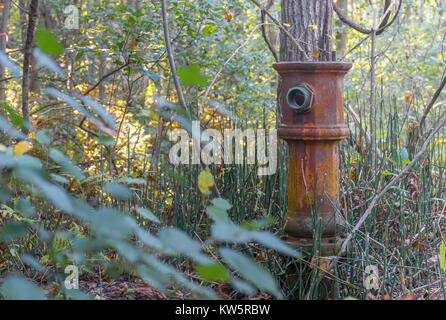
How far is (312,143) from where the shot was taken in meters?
1.83

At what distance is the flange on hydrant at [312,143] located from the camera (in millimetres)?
1799


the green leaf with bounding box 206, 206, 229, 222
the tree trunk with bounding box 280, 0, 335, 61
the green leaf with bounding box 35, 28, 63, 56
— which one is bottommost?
the green leaf with bounding box 206, 206, 229, 222

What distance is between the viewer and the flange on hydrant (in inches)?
70.8

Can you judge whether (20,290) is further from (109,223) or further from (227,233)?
(227,233)

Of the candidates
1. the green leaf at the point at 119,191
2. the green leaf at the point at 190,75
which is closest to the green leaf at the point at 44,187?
the green leaf at the point at 119,191

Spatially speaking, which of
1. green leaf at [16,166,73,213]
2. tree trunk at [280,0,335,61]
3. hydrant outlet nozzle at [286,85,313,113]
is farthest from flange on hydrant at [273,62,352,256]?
green leaf at [16,166,73,213]

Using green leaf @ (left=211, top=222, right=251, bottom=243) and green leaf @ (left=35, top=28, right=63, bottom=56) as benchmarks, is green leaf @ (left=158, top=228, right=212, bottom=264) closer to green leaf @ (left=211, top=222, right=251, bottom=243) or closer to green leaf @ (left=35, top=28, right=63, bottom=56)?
green leaf @ (left=211, top=222, right=251, bottom=243)

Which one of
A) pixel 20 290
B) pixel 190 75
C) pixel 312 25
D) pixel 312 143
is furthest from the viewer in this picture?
pixel 312 25

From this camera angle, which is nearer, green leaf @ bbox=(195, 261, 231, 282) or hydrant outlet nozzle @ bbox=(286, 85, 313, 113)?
green leaf @ bbox=(195, 261, 231, 282)

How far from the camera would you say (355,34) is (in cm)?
661

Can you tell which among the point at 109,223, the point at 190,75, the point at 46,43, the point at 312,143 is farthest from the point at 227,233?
the point at 312,143

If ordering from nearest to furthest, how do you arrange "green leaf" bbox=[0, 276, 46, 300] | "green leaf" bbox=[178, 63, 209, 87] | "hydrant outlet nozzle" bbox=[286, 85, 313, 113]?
"green leaf" bbox=[0, 276, 46, 300] < "green leaf" bbox=[178, 63, 209, 87] < "hydrant outlet nozzle" bbox=[286, 85, 313, 113]
